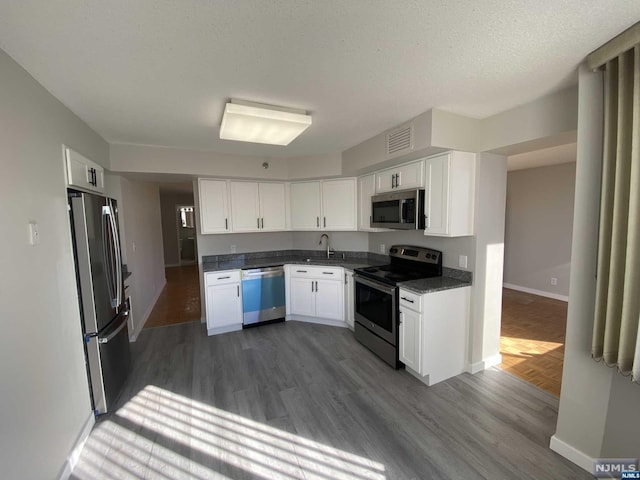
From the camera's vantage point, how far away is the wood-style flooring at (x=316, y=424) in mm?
1712

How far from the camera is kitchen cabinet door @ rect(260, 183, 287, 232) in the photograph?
13.6ft

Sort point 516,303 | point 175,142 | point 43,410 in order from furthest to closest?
point 516,303, point 175,142, point 43,410

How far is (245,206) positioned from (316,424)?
9.54 feet

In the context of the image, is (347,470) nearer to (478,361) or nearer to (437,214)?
(478,361)

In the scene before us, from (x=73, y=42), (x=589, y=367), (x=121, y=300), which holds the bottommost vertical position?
(x=589, y=367)

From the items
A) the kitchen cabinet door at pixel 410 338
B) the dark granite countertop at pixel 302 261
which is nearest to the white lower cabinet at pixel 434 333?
the kitchen cabinet door at pixel 410 338

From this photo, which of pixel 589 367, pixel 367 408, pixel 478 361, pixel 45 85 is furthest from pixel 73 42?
pixel 478 361

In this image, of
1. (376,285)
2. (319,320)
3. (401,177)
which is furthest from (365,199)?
(319,320)

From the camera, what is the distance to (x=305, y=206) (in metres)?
4.20

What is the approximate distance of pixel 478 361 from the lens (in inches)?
108

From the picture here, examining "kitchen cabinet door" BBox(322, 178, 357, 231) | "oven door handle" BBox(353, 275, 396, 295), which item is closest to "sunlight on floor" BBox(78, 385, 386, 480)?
"oven door handle" BBox(353, 275, 396, 295)

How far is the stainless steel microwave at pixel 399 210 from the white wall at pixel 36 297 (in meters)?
2.85

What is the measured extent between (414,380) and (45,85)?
11.9ft

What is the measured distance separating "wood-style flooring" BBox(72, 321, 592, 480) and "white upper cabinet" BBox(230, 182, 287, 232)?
1833 mm
